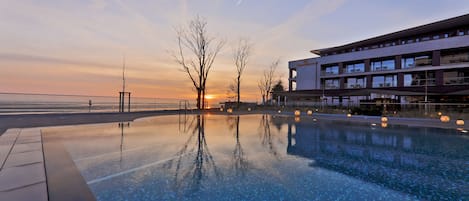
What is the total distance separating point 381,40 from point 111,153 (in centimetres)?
3067

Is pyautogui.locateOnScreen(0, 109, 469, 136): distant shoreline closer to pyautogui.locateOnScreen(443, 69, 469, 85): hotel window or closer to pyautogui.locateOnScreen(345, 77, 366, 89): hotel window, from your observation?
pyautogui.locateOnScreen(443, 69, 469, 85): hotel window

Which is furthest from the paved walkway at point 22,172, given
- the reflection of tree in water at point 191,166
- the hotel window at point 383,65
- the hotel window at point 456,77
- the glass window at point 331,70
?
the glass window at point 331,70

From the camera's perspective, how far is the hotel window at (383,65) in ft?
78.7

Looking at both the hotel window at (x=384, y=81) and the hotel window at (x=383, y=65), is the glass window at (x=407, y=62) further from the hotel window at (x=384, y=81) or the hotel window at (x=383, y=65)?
the hotel window at (x=384, y=81)

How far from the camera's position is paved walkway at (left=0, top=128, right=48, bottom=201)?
8.93ft

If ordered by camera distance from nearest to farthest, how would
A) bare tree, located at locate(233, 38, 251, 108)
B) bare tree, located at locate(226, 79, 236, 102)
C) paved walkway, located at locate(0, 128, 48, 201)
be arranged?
paved walkway, located at locate(0, 128, 48, 201), bare tree, located at locate(233, 38, 251, 108), bare tree, located at locate(226, 79, 236, 102)

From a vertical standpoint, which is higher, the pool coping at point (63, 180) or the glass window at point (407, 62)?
the glass window at point (407, 62)

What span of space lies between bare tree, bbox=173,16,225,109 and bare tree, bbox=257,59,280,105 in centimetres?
1372

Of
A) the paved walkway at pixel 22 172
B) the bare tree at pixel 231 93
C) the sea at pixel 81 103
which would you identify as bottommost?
the paved walkway at pixel 22 172

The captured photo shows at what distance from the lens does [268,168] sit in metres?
4.78

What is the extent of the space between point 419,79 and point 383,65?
12.1ft

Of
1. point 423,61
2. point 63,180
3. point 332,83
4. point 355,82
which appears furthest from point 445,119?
point 63,180

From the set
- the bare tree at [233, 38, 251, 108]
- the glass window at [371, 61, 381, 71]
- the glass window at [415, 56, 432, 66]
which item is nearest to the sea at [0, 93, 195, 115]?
the bare tree at [233, 38, 251, 108]

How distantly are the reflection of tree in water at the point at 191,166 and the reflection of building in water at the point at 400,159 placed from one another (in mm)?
2289
